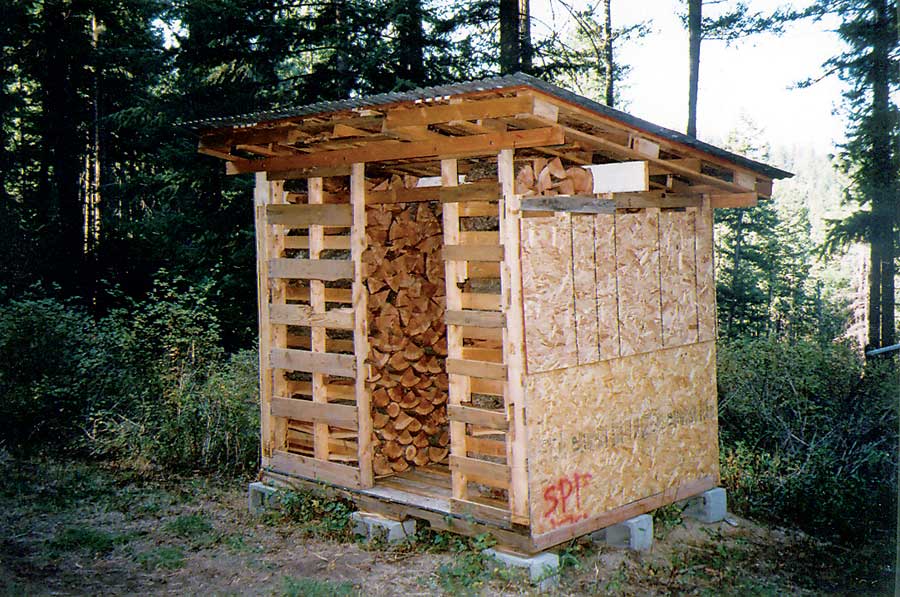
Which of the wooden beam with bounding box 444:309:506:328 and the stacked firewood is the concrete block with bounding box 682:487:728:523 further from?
the stacked firewood

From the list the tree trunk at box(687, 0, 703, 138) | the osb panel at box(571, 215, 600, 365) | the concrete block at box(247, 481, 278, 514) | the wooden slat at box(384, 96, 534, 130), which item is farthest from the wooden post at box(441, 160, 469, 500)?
the tree trunk at box(687, 0, 703, 138)

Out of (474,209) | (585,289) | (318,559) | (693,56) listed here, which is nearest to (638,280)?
(585,289)

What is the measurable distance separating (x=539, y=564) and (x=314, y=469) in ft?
7.99

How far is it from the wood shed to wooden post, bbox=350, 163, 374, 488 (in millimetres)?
19

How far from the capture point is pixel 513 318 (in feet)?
17.8

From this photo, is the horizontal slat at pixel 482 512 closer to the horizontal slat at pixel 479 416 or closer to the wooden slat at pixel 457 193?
the horizontal slat at pixel 479 416

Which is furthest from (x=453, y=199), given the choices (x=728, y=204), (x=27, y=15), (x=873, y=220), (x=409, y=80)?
(x=27, y=15)

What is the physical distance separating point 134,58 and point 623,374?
36.3ft

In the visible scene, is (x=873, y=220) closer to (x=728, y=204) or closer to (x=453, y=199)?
(x=728, y=204)

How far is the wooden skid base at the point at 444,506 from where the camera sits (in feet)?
18.3

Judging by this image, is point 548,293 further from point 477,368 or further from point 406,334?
point 406,334

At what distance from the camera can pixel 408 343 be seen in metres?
7.49

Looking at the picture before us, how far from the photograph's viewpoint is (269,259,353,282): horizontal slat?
6582mm

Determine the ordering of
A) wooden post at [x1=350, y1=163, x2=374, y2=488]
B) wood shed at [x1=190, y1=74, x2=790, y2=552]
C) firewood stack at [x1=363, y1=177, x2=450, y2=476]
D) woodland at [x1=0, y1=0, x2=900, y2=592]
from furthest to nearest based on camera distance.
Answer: woodland at [x1=0, y1=0, x2=900, y2=592] → firewood stack at [x1=363, y1=177, x2=450, y2=476] → wooden post at [x1=350, y1=163, x2=374, y2=488] → wood shed at [x1=190, y1=74, x2=790, y2=552]
